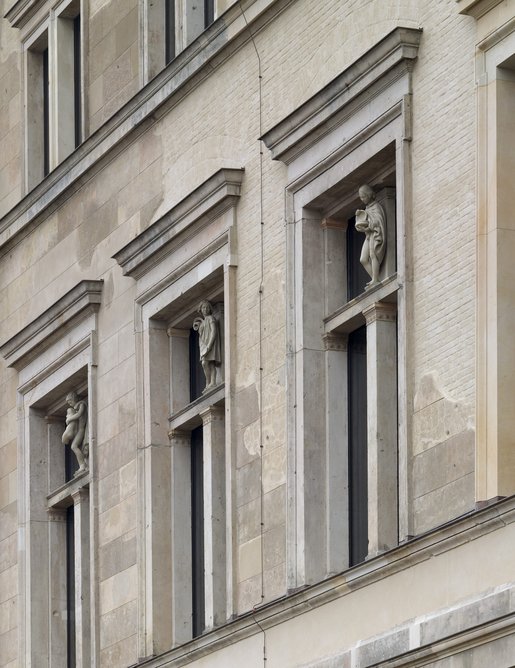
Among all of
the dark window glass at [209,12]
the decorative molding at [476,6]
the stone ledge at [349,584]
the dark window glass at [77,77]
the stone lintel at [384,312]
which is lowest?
the stone ledge at [349,584]

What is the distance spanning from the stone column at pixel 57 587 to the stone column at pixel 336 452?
6820mm

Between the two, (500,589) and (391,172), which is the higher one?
(391,172)

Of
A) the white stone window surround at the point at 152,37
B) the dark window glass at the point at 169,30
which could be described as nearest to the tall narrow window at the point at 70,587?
the white stone window surround at the point at 152,37

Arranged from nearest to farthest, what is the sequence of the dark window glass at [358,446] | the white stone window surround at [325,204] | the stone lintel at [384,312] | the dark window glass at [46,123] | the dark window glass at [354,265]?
the white stone window surround at [325,204] < the stone lintel at [384,312] < the dark window glass at [358,446] < the dark window glass at [354,265] < the dark window glass at [46,123]

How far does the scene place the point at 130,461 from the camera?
27.6 m

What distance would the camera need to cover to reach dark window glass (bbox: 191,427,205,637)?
2664cm

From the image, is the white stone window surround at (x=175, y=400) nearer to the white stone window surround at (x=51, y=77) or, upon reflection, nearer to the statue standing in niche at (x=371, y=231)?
the statue standing in niche at (x=371, y=231)

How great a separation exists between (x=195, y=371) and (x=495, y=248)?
271 inches

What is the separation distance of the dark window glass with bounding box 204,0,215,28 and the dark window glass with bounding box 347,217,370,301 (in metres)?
3.92

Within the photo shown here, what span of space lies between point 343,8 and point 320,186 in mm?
1500

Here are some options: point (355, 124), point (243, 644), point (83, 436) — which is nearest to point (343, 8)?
point (355, 124)

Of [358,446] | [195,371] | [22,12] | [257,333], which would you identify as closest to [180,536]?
[195,371]

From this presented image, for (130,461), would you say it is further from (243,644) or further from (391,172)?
(391,172)

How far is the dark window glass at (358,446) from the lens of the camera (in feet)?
77.3
